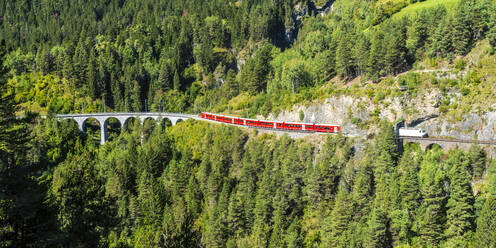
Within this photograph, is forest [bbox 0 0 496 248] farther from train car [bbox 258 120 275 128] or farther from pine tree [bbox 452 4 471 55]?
train car [bbox 258 120 275 128]

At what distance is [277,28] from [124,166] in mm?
90314

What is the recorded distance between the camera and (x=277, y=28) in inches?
5664

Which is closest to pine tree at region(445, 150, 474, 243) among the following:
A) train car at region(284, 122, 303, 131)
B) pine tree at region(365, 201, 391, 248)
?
pine tree at region(365, 201, 391, 248)

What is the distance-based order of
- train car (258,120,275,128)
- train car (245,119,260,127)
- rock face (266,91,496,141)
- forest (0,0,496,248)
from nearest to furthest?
forest (0,0,496,248)
rock face (266,91,496,141)
train car (258,120,275,128)
train car (245,119,260,127)

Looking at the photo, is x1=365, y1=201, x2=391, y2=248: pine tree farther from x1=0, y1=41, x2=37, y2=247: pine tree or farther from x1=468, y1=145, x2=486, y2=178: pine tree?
x1=0, y1=41, x2=37, y2=247: pine tree

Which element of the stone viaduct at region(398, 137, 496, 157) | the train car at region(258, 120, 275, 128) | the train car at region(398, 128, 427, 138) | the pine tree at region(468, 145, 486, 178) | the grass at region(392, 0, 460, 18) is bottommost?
the pine tree at region(468, 145, 486, 178)

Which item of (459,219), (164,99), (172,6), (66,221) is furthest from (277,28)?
(66,221)

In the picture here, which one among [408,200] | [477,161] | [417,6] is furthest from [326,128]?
[417,6]

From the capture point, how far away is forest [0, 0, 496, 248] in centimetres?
2422

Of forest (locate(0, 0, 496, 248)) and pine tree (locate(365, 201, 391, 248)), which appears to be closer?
forest (locate(0, 0, 496, 248))

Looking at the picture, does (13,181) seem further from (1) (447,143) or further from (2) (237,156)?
(2) (237,156)

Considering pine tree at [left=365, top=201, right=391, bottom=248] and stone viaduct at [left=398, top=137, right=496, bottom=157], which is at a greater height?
stone viaduct at [left=398, top=137, right=496, bottom=157]

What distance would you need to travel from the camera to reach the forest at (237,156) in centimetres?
2422

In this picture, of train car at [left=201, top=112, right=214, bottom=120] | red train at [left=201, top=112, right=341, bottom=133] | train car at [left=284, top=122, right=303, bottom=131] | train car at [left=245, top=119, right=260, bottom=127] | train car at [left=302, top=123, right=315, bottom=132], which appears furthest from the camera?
train car at [left=201, top=112, right=214, bottom=120]
